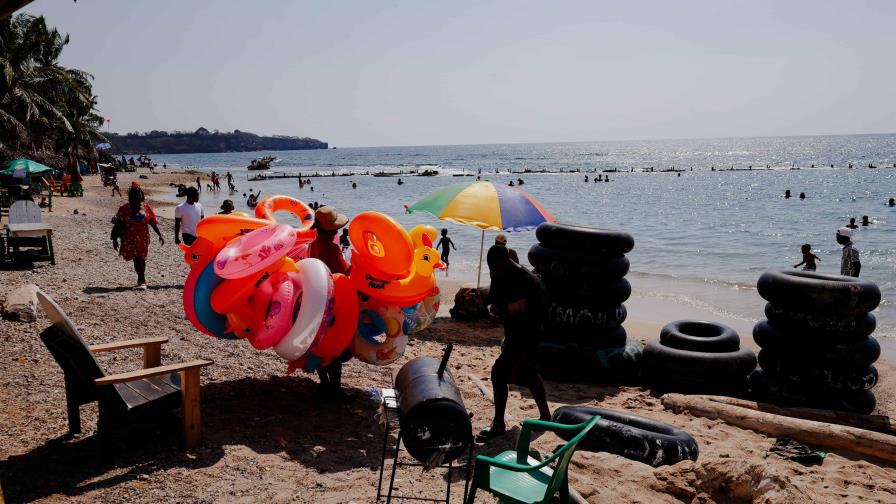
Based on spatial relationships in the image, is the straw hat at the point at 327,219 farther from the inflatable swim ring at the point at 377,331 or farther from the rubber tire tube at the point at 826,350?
the rubber tire tube at the point at 826,350

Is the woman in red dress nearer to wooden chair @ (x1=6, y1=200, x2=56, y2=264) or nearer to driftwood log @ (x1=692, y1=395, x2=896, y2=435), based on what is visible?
wooden chair @ (x1=6, y1=200, x2=56, y2=264)

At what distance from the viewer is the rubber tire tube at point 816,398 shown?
24.7ft

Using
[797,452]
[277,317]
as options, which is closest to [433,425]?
[277,317]

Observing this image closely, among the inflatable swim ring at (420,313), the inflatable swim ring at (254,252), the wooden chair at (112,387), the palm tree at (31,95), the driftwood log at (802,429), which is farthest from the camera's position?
the palm tree at (31,95)

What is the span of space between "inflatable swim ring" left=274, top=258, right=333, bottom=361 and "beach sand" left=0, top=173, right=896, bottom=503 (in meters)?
0.79

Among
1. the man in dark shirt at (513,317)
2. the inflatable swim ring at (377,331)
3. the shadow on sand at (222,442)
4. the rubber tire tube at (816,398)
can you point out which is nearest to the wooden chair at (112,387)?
the shadow on sand at (222,442)

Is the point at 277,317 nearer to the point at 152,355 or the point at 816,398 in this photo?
the point at 152,355

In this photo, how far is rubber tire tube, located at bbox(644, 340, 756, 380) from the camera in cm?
806

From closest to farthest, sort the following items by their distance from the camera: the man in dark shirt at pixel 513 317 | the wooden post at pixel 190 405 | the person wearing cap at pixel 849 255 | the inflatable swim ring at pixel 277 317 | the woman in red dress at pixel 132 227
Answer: the wooden post at pixel 190 405
the inflatable swim ring at pixel 277 317
the man in dark shirt at pixel 513 317
the woman in red dress at pixel 132 227
the person wearing cap at pixel 849 255

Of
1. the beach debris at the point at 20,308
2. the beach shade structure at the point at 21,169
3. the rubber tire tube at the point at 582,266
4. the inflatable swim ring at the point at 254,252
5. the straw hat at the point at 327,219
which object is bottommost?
the beach debris at the point at 20,308

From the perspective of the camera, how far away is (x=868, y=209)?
4062cm

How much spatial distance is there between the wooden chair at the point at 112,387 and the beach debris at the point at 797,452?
5.13m

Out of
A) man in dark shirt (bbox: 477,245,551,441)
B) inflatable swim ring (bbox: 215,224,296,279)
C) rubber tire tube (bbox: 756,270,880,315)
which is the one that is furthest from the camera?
rubber tire tube (bbox: 756,270,880,315)

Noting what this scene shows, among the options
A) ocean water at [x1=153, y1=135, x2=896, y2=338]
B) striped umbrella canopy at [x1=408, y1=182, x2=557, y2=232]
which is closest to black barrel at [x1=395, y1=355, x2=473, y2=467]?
striped umbrella canopy at [x1=408, y1=182, x2=557, y2=232]
